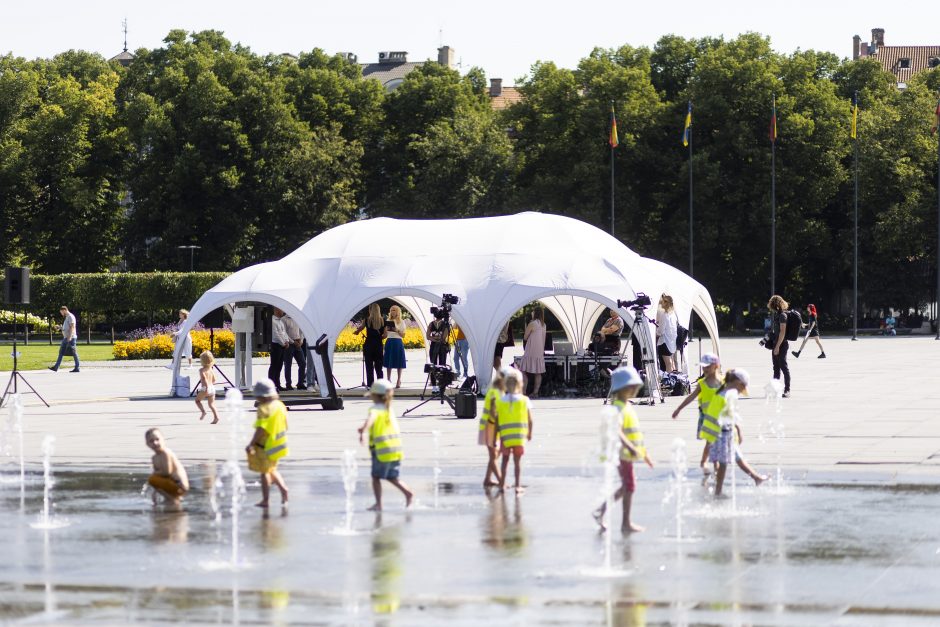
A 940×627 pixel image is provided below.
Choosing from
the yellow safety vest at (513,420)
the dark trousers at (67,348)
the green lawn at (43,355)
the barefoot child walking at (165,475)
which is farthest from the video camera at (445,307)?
the green lawn at (43,355)

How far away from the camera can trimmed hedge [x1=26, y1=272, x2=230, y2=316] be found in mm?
62562

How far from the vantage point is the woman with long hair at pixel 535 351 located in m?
28.1

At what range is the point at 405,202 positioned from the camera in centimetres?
7812

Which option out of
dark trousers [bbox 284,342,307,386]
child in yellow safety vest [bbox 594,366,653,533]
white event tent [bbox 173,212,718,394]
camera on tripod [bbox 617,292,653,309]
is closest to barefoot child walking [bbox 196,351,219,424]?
white event tent [bbox 173,212,718,394]

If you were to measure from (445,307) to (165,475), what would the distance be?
13282 mm

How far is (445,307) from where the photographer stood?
2677 cm

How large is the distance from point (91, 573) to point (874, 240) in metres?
66.7

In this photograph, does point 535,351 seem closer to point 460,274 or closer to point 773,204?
point 460,274

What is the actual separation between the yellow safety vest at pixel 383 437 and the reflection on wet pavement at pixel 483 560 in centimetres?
54

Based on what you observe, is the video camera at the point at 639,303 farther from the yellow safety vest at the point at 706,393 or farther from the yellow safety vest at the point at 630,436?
the yellow safety vest at the point at 630,436

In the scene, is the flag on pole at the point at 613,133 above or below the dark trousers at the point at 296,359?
above

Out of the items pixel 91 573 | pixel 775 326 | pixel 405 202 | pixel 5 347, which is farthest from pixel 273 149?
pixel 91 573

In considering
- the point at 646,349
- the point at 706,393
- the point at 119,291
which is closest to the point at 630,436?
Answer: the point at 706,393

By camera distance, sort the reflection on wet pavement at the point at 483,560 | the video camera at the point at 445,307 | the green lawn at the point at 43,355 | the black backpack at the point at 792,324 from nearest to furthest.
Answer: the reflection on wet pavement at the point at 483,560, the video camera at the point at 445,307, the black backpack at the point at 792,324, the green lawn at the point at 43,355
